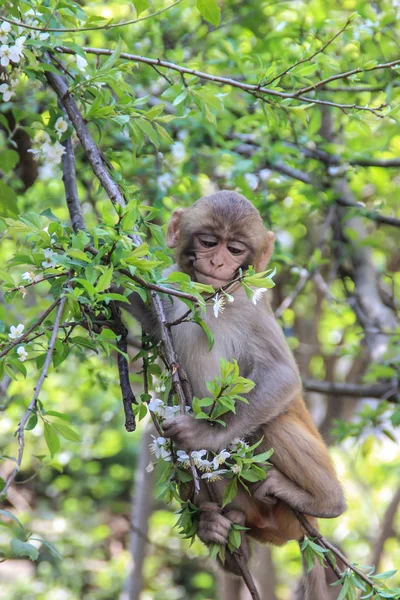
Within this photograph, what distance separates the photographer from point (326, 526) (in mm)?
11617

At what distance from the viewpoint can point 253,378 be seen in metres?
4.39

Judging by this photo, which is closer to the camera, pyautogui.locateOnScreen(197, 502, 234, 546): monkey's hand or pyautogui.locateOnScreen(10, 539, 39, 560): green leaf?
pyautogui.locateOnScreen(10, 539, 39, 560): green leaf

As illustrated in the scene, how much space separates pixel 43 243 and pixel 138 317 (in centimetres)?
139

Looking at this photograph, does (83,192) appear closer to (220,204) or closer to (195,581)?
(220,204)

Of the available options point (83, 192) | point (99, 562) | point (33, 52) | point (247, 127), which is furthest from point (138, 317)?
point (99, 562)

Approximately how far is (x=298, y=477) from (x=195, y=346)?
94 cm

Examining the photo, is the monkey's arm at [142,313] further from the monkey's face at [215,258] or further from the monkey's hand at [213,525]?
the monkey's hand at [213,525]

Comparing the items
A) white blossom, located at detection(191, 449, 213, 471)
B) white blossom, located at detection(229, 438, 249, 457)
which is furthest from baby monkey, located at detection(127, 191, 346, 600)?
white blossom, located at detection(191, 449, 213, 471)

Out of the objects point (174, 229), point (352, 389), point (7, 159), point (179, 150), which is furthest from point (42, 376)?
point (352, 389)

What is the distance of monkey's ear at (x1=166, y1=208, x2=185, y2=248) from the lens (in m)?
4.76

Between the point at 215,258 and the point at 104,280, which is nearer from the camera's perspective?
the point at 104,280

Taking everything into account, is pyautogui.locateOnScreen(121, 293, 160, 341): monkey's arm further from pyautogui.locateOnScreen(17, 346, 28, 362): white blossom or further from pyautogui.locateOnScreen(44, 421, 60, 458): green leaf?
pyautogui.locateOnScreen(17, 346, 28, 362): white blossom

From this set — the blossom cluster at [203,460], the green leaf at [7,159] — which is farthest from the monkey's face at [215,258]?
the green leaf at [7,159]

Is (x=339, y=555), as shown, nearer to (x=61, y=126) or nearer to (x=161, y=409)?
(x=161, y=409)
